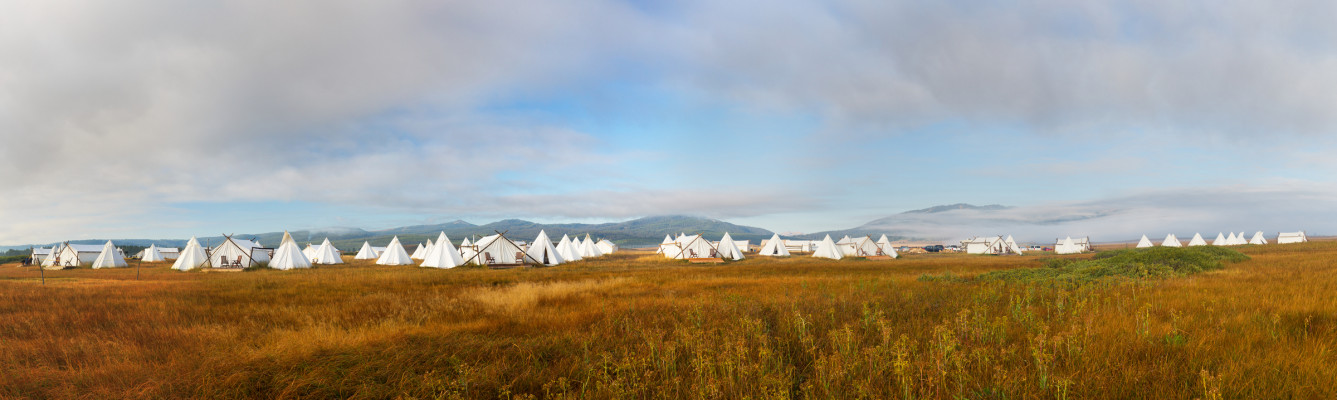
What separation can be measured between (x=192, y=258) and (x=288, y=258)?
31.7 feet

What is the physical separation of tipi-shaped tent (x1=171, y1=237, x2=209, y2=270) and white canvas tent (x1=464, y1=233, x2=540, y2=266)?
24.4m

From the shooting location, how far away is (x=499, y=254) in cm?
4381

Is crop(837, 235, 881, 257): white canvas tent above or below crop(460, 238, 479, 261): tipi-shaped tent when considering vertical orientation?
below

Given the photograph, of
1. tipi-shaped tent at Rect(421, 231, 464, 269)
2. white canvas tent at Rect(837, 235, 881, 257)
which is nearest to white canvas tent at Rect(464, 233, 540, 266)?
tipi-shaped tent at Rect(421, 231, 464, 269)

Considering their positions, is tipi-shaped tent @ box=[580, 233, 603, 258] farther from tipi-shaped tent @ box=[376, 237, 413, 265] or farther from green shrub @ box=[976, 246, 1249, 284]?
green shrub @ box=[976, 246, 1249, 284]

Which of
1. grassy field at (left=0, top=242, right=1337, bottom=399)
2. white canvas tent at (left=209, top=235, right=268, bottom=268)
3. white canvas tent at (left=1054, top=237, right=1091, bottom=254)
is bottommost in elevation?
white canvas tent at (left=1054, top=237, right=1091, bottom=254)

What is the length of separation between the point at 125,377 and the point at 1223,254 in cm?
3337

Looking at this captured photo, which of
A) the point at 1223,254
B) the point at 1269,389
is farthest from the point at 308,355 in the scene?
the point at 1223,254

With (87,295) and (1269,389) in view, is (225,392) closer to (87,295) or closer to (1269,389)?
(1269,389)

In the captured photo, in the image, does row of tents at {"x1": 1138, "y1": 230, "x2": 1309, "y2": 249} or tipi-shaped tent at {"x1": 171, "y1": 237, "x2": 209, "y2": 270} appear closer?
tipi-shaped tent at {"x1": 171, "y1": 237, "x2": 209, "y2": 270}

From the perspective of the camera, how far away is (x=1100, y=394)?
14.6ft

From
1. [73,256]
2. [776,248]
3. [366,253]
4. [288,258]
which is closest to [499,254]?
[288,258]

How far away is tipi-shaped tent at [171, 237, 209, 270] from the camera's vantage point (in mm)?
43719

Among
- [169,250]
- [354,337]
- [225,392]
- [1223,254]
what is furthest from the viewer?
[169,250]
